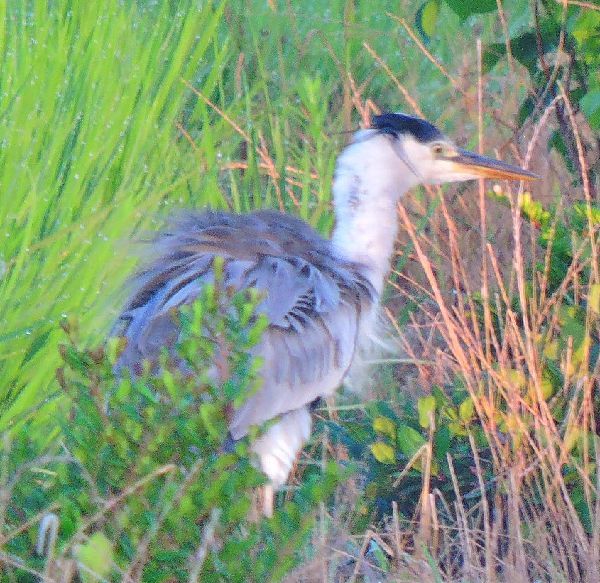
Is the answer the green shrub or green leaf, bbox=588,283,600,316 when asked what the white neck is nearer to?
green leaf, bbox=588,283,600,316

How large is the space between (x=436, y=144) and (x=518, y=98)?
1.63m

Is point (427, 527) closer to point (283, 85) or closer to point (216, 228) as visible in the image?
point (216, 228)

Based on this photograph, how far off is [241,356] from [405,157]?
188 centimetres

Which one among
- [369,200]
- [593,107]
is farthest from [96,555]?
[369,200]

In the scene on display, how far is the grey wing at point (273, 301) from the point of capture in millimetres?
3287

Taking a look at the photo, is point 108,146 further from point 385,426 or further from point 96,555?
point 96,555

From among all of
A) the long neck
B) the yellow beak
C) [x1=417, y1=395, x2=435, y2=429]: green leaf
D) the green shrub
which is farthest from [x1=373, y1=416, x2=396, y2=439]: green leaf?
the green shrub

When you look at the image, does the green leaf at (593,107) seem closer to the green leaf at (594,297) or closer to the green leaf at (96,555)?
the green leaf at (594,297)

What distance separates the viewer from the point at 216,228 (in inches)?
139

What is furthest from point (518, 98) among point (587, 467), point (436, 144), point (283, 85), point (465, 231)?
point (587, 467)

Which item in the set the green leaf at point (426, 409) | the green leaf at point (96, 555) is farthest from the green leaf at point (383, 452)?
the green leaf at point (96, 555)

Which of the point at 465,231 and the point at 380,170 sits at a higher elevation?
the point at 380,170

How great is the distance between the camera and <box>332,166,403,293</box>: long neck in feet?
12.7

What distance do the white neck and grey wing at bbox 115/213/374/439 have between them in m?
0.20
